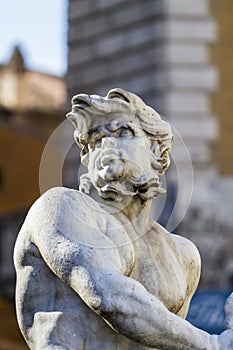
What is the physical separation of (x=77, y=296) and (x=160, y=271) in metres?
0.29

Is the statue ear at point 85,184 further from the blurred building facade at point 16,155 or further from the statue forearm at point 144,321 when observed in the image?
the blurred building facade at point 16,155

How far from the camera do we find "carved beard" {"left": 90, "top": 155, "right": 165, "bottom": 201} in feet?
12.8

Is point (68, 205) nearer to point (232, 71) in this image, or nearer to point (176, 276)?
point (176, 276)

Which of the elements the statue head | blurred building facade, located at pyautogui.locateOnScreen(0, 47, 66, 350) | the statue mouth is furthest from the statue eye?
blurred building facade, located at pyautogui.locateOnScreen(0, 47, 66, 350)

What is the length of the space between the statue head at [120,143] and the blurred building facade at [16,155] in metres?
10.7

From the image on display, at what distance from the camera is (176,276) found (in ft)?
13.1

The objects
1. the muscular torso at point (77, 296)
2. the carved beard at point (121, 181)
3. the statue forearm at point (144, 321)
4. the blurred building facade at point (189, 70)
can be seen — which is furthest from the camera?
the blurred building facade at point (189, 70)

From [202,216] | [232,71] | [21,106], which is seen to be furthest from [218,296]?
[21,106]

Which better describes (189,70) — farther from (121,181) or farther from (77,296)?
(77,296)

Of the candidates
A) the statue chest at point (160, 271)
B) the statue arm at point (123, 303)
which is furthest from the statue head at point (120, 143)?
the statue arm at point (123, 303)

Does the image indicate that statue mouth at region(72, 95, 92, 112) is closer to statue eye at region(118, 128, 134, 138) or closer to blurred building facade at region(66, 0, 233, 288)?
statue eye at region(118, 128, 134, 138)

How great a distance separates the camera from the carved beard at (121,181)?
12.8 ft

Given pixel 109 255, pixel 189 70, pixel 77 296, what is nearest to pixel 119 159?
pixel 109 255

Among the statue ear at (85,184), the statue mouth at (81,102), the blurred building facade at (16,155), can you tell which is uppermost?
the statue mouth at (81,102)
